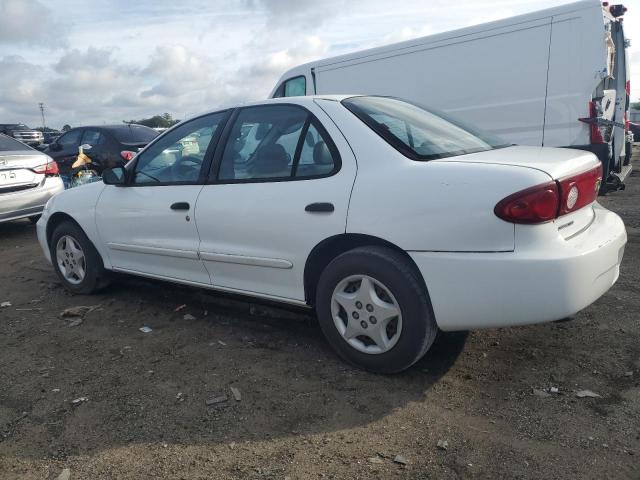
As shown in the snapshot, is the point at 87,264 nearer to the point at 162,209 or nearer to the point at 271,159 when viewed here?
the point at 162,209

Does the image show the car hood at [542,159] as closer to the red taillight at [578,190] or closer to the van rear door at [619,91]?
the red taillight at [578,190]

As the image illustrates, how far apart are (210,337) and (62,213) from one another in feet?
6.76

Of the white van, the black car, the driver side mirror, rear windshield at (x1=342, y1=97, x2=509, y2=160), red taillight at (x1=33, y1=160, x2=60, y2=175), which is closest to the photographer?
rear windshield at (x1=342, y1=97, x2=509, y2=160)

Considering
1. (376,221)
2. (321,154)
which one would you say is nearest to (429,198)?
(376,221)

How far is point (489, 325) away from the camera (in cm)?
264

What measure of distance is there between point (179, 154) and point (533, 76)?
4.90 meters

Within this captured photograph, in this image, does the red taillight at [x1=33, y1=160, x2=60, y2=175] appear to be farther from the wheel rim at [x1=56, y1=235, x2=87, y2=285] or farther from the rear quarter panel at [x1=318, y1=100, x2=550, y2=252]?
the rear quarter panel at [x1=318, y1=100, x2=550, y2=252]

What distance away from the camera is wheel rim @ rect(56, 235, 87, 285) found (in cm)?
470

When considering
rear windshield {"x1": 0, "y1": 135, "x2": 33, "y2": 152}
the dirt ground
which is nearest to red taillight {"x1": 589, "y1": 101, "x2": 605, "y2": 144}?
the dirt ground

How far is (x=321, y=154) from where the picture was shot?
3.13 m

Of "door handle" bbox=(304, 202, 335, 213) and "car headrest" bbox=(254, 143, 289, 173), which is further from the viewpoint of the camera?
"car headrest" bbox=(254, 143, 289, 173)

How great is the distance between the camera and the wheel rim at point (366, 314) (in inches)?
112

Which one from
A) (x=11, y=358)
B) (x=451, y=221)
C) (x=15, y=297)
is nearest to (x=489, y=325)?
(x=451, y=221)

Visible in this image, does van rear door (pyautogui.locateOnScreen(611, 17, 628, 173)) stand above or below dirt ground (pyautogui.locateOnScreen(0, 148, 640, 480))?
above
